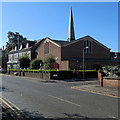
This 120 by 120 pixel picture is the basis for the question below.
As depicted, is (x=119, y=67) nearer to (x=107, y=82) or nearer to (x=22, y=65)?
(x=107, y=82)

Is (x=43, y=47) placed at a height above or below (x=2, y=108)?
above

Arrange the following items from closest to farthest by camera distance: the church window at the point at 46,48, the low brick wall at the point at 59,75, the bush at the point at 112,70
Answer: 1. the bush at the point at 112,70
2. the low brick wall at the point at 59,75
3. the church window at the point at 46,48

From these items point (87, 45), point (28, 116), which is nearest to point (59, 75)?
point (87, 45)

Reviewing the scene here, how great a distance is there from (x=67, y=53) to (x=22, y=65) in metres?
12.9

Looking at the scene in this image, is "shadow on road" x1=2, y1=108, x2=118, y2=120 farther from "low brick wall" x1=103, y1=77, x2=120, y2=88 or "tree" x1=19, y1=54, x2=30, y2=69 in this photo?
"tree" x1=19, y1=54, x2=30, y2=69

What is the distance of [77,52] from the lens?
41094mm

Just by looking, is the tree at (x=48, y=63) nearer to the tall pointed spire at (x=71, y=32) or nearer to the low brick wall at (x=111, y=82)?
the tall pointed spire at (x=71, y=32)

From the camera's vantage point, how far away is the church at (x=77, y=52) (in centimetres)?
3640

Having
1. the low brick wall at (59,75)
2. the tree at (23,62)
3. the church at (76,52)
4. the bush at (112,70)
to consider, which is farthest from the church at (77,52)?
the bush at (112,70)

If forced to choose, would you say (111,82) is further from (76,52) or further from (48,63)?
(76,52)

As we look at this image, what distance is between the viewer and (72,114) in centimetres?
648

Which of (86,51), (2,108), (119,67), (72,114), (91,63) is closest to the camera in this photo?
(72,114)

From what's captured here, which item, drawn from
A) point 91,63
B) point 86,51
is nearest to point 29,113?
point 91,63

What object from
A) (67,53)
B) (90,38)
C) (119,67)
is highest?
(90,38)
